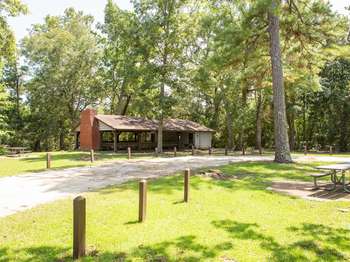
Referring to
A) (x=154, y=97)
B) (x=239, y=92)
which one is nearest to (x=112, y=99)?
(x=154, y=97)

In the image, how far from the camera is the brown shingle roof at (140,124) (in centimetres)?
3057

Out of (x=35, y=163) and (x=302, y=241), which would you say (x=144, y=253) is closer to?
(x=302, y=241)

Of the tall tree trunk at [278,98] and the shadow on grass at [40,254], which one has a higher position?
the tall tree trunk at [278,98]

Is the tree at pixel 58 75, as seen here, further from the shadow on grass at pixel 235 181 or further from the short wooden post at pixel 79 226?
the short wooden post at pixel 79 226

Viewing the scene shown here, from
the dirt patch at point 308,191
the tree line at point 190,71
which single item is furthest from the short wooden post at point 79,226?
the tree line at point 190,71

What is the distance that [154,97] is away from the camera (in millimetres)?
30375

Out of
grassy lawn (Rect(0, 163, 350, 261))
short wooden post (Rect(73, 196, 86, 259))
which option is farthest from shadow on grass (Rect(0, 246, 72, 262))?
short wooden post (Rect(73, 196, 86, 259))

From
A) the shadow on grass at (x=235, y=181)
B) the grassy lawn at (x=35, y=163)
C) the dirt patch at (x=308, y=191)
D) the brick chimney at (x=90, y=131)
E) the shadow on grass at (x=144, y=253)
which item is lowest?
the shadow on grass at (x=144, y=253)

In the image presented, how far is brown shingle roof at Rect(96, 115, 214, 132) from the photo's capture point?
30569mm

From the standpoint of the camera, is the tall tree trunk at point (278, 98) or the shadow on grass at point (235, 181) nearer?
the shadow on grass at point (235, 181)

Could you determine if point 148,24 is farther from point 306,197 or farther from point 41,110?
point 306,197

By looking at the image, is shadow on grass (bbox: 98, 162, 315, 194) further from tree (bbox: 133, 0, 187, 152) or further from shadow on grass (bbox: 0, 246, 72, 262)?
tree (bbox: 133, 0, 187, 152)

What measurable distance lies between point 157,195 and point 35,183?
17.4 feet

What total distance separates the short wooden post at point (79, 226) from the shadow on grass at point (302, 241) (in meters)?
2.67
